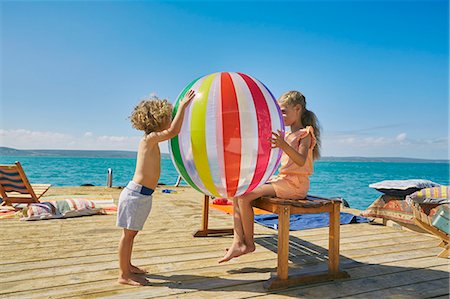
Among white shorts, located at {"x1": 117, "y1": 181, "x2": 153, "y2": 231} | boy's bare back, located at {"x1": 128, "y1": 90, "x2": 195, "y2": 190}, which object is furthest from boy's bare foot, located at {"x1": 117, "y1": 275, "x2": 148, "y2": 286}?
boy's bare back, located at {"x1": 128, "y1": 90, "x2": 195, "y2": 190}

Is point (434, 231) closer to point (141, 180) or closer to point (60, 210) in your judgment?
point (141, 180)

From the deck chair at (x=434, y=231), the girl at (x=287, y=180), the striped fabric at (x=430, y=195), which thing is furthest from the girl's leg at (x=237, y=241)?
the striped fabric at (x=430, y=195)

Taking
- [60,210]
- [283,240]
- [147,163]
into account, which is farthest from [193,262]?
[60,210]

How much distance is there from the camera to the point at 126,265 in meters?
2.68

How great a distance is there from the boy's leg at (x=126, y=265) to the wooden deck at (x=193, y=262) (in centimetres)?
7

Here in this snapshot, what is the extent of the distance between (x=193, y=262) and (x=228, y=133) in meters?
1.51

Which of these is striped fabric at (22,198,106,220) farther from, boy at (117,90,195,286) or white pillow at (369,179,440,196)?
white pillow at (369,179,440,196)

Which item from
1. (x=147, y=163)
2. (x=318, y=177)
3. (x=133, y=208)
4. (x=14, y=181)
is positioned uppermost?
(x=147, y=163)

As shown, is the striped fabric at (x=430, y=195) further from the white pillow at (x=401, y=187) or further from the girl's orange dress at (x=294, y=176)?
the girl's orange dress at (x=294, y=176)

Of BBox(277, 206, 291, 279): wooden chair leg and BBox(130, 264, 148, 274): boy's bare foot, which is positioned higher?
BBox(277, 206, 291, 279): wooden chair leg

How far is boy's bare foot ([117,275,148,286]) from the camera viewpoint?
2.63 m

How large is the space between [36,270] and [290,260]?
2357 millimetres

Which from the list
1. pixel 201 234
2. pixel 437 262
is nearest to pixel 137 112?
pixel 201 234

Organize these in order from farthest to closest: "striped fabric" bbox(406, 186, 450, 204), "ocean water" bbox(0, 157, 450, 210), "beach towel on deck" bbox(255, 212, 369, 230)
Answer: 1. "ocean water" bbox(0, 157, 450, 210)
2. "beach towel on deck" bbox(255, 212, 369, 230)
3. "striped fabric" bbox(406, 186, 450, 204)
